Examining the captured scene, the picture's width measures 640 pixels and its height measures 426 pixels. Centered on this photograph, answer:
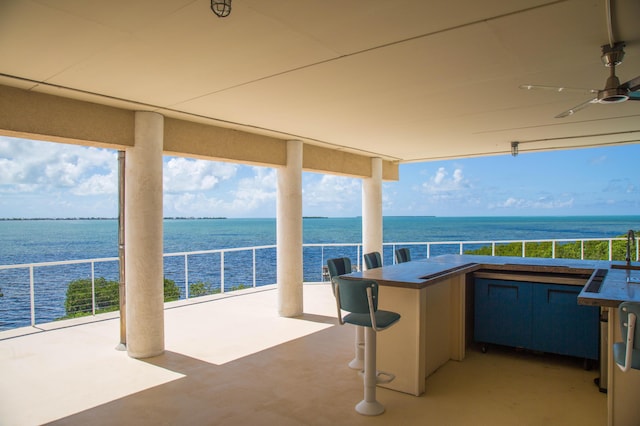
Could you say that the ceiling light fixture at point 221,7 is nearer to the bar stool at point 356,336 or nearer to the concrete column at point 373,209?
the bar stool at point 356,336

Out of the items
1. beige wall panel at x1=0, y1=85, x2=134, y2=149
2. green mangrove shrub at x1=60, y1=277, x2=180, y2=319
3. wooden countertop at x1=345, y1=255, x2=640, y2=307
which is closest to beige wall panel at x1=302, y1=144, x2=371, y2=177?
wooden countertop at x1=345, y1=255, x2=640, y2=307

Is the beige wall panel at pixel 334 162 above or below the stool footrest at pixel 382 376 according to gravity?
above

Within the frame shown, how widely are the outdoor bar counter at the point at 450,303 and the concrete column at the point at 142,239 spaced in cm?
231

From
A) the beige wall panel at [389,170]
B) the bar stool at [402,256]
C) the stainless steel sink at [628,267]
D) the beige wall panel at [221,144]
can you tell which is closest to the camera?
the stainless steel sink at [628,267]

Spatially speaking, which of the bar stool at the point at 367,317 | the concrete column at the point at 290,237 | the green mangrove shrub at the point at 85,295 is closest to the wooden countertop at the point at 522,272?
the bar stool at the point at 367,317

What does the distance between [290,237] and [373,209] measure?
2.77 metres

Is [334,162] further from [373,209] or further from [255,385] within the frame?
[255,385]

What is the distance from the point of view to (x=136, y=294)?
4543 mm

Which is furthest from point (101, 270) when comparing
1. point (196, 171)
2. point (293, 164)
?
point (293, 164)

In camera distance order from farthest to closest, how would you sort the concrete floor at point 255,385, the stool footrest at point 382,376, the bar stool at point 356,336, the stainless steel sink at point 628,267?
the bar stool at point 356,336 → the stainless steel sink at point 628,267 → the stool footrest at point 382,376 → the concrete floor at point 255,385

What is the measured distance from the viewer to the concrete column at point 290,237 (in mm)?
6324

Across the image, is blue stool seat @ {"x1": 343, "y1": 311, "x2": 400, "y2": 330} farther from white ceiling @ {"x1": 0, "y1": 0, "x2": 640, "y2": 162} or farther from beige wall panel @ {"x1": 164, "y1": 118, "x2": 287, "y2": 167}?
beige wall panel @ {"x1": 164, "y1": 118, "x2": 287, "y2": 167}

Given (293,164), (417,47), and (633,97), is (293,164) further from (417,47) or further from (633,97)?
(633,97)

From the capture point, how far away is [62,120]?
4008 millimetres
